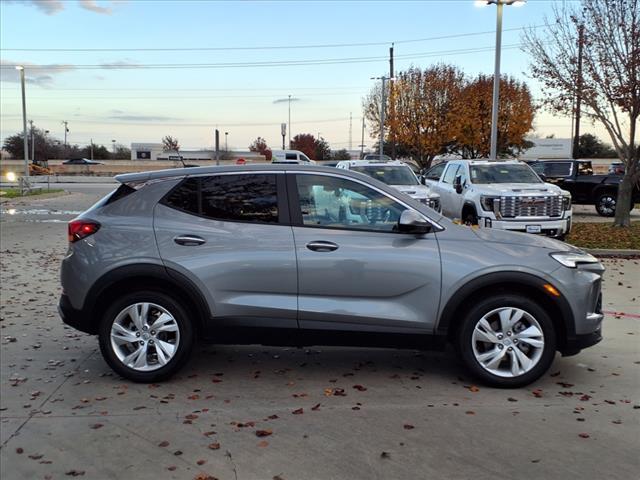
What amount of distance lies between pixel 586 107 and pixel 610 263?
6.12 meters

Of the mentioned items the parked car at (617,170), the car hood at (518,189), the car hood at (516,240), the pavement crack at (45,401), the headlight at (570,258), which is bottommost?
the pavement crack at (45,401)

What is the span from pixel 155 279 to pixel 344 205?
163 centimetres

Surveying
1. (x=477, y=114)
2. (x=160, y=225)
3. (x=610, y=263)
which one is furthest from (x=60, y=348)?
(x=477, y=114)

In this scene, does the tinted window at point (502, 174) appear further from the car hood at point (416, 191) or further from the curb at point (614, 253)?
the curb at point (614, 253)

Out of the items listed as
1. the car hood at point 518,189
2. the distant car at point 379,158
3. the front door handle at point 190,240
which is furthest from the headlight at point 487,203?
the front door handle at point 190,240

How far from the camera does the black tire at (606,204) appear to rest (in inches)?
743

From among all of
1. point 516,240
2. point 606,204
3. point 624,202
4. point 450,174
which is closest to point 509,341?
point 516,240

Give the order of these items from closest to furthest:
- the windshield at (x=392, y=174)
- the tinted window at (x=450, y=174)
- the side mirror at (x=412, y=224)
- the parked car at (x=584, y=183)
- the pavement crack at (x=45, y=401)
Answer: the pavement crack at (x=45, y=401) < the side mirror at (x=412, y=224) < the windshield at (x=392, y=174) < the tinted window at (x=450, y=174) < the parked car at (x=584, y=183)

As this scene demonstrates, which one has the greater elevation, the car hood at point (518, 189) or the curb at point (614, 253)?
the car hood at point (518, 189)

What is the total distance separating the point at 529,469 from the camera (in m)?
3.40

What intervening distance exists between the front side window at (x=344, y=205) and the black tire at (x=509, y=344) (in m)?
0.94

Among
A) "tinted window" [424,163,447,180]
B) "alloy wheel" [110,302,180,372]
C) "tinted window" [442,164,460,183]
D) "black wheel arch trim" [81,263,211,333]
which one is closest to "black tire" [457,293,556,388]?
"black wheel arch trim" [81,263,211,333]

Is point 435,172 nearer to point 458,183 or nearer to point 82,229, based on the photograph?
point 458,183

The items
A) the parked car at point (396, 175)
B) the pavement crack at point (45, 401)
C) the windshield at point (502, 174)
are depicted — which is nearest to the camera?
the pavement crack at point (45, 401)
